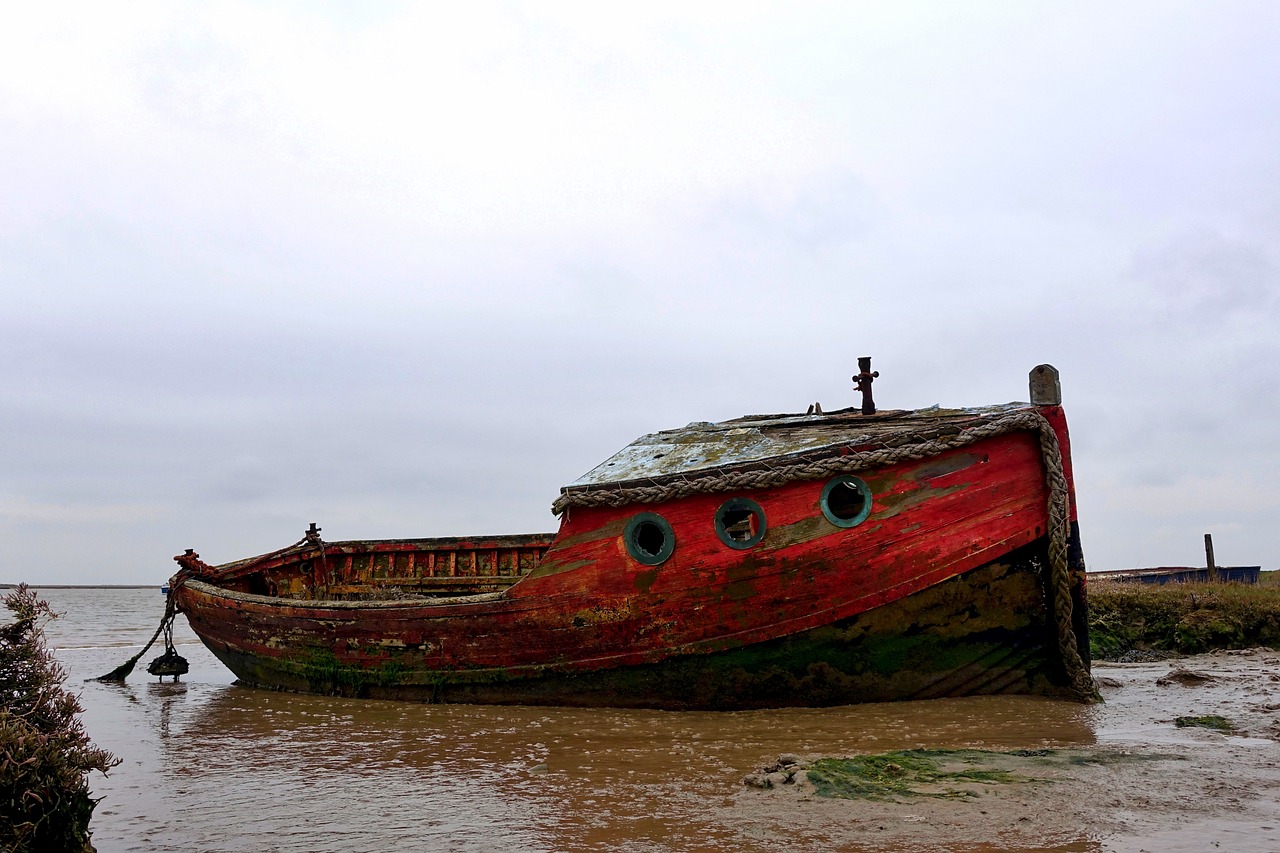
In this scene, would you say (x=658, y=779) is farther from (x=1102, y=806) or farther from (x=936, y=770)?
(x=1102, y=806)

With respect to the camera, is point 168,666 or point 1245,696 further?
point 168,666

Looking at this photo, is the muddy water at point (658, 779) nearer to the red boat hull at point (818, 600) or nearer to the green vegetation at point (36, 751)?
the red boat hull at point (818, 600)

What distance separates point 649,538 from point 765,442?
122 cm

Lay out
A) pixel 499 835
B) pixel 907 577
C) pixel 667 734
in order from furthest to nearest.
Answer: pixel 907 577 → pixel 667 734 → pixel 499 835

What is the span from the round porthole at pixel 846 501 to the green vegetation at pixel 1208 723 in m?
2.29

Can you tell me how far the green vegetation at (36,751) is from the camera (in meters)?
3.09

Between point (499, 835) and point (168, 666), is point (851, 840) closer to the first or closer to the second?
point (499, 835)

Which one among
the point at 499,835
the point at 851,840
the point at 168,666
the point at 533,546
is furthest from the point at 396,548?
the point at 851,840

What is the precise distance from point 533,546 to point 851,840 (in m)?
7.76

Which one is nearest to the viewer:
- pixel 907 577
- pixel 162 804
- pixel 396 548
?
pixel 162 804

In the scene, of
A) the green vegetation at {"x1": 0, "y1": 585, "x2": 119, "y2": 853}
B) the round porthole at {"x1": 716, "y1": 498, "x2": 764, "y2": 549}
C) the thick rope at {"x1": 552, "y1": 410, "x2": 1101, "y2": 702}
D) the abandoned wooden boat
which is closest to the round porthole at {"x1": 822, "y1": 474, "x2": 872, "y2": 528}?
the abandoned wooden boat

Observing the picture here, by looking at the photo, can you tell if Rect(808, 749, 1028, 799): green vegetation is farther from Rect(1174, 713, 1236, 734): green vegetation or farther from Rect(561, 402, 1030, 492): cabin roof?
Rect(561, 402, 1030, 492): cabin roof

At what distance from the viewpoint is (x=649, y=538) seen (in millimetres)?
7137

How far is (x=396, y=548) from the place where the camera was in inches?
457
